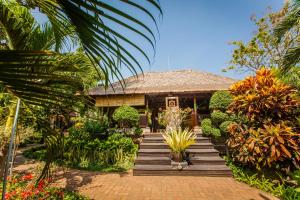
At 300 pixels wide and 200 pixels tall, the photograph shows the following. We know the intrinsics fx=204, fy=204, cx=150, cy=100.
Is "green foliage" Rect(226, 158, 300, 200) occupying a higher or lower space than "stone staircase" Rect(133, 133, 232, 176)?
lower

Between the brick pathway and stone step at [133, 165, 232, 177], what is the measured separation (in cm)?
22

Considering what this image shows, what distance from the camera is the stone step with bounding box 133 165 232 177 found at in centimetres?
670

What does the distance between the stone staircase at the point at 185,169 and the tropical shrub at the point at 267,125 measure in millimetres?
1071

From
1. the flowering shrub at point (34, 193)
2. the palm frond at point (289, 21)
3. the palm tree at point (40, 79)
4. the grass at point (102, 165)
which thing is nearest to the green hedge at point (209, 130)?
the grass at point (102, 165)

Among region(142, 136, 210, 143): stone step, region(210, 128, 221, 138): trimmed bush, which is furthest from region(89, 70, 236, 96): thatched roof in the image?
region(210, 128, 221, 138): trimmed bush

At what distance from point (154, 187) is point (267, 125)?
3.73 metres

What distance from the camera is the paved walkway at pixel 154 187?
5008mm

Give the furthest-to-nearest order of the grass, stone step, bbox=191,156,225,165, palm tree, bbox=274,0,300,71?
the grass < stone step, bbox=191,156,225,165 < palm tree, bbox=274,0,300,71

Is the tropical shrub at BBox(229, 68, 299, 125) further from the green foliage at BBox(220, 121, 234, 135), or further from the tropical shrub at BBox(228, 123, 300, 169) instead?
the green foliage at BBox(220, 121, 234, 135)

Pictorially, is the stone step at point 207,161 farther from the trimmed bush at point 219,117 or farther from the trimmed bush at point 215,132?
the trimmed bush at point 219,117

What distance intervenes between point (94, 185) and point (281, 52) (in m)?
15.6

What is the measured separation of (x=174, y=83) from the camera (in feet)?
45.4

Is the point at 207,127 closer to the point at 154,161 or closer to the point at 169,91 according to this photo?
the point at 154,161

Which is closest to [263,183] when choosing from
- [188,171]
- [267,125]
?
[267,125]
